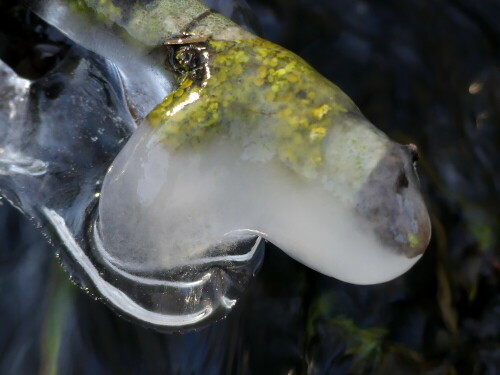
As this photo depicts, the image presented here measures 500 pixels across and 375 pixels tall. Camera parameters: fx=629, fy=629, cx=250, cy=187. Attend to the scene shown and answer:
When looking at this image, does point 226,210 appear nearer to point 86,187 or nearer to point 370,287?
point 86,187

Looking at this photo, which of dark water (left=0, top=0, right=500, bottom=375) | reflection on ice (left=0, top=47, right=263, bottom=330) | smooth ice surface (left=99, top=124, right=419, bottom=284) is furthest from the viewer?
dark water (left=0, top=0, right=500, bottom=375)

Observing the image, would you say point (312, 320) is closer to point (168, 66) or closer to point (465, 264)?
point (465, 264)

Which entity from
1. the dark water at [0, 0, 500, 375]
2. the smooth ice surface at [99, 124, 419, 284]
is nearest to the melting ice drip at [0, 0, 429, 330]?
the smooth ice surface at [99, 124, 419, 284]

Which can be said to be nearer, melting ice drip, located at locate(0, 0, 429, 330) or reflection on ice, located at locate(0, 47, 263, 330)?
melting ice drip, located at locate(0, 0, 429, 330)

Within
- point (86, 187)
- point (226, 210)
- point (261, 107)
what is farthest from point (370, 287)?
point (86, 187)

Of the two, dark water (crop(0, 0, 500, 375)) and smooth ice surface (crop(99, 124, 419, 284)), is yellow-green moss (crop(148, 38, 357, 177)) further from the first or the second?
dark water (crop(0, 0, 500, 375))

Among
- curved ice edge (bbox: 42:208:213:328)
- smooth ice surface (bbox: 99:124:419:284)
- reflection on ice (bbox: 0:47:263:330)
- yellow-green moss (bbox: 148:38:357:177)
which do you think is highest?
yellow-green moss (bbox: 148:38:357:177)
